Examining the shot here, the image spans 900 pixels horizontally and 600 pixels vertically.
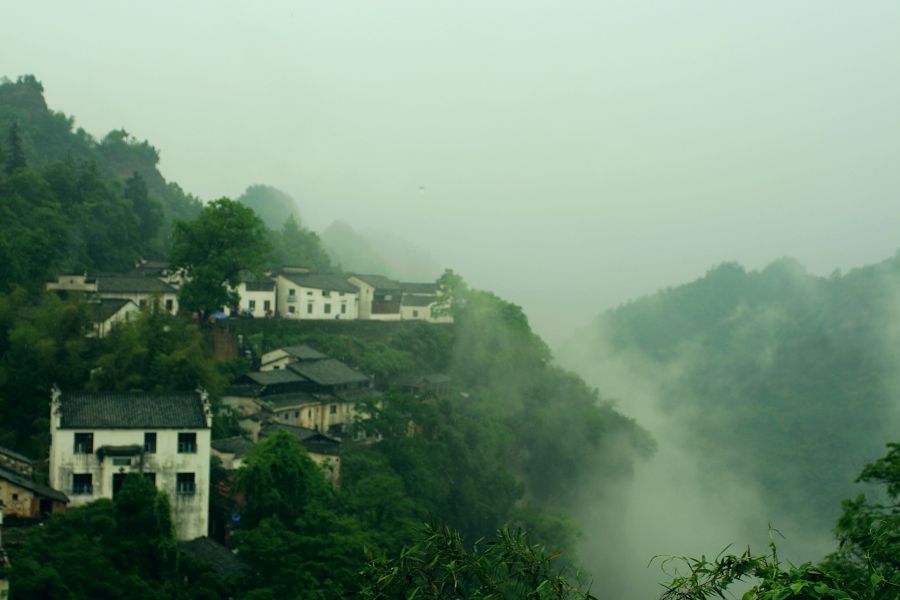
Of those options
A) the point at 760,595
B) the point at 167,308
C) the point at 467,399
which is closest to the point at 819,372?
the point at 467,399

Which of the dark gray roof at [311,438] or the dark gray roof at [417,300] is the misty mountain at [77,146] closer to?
the dark gray roof at [417,300]

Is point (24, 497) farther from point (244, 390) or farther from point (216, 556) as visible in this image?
point (244, 390)

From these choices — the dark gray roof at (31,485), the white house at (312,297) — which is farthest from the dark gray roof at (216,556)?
the white house at (312,297)

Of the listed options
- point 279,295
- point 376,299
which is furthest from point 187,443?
point 376,299

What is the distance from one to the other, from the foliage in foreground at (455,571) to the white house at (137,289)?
17.8 meters

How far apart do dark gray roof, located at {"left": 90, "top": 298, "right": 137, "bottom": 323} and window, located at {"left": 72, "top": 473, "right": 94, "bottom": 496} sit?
4.89 metres

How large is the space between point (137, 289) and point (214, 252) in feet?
7.41

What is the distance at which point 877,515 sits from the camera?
30.4 ft

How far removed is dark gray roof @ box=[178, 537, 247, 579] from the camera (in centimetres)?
1344

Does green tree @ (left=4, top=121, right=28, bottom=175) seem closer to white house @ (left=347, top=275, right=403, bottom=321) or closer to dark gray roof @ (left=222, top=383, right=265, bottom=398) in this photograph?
white house @ (left=347, top=275, right=403, bottom=321)

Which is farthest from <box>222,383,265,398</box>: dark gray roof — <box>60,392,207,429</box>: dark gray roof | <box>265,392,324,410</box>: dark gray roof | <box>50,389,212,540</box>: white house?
<box>50,389,212,540</box>: white house

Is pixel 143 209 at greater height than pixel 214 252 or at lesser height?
greater

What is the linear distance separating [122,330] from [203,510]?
15.5 ft

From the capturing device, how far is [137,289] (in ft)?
73.6
